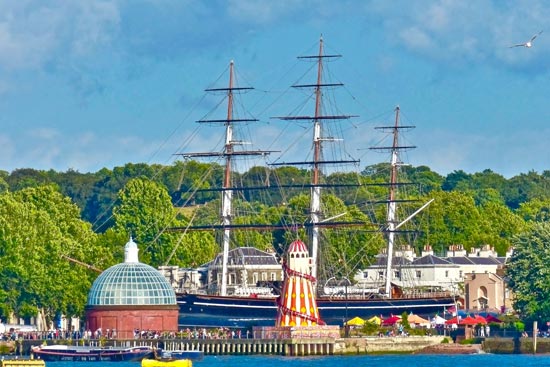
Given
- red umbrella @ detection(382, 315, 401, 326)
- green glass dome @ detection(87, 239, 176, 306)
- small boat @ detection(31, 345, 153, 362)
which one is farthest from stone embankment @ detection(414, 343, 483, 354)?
green glass dome @ detection(87, 239, 176, 306)

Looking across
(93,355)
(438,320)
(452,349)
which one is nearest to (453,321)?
(438,320)

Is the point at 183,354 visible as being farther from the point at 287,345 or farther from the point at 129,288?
the point at 129,288

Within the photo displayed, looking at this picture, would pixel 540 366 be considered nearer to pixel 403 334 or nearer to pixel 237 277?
pixel 403 334

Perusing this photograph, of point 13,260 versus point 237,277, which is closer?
point 13,260

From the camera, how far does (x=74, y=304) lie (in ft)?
499

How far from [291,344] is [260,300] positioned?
2283cm

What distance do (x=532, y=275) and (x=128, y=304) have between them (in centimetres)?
3179

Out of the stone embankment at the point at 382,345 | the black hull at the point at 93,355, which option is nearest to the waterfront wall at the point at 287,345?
the stone embankment at the point at 382,345

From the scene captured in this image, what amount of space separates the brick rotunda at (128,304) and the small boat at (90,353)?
10887 millimetres

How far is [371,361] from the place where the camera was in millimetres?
128500

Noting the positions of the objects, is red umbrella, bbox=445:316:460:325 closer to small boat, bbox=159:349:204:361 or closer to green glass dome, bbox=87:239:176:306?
green glass dome, bbox=87:239:176:306

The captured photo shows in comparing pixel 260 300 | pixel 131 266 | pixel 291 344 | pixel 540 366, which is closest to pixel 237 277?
pixel 260 300

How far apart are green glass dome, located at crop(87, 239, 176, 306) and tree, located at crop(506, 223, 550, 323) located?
2760 cm

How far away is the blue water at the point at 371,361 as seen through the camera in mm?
123438
